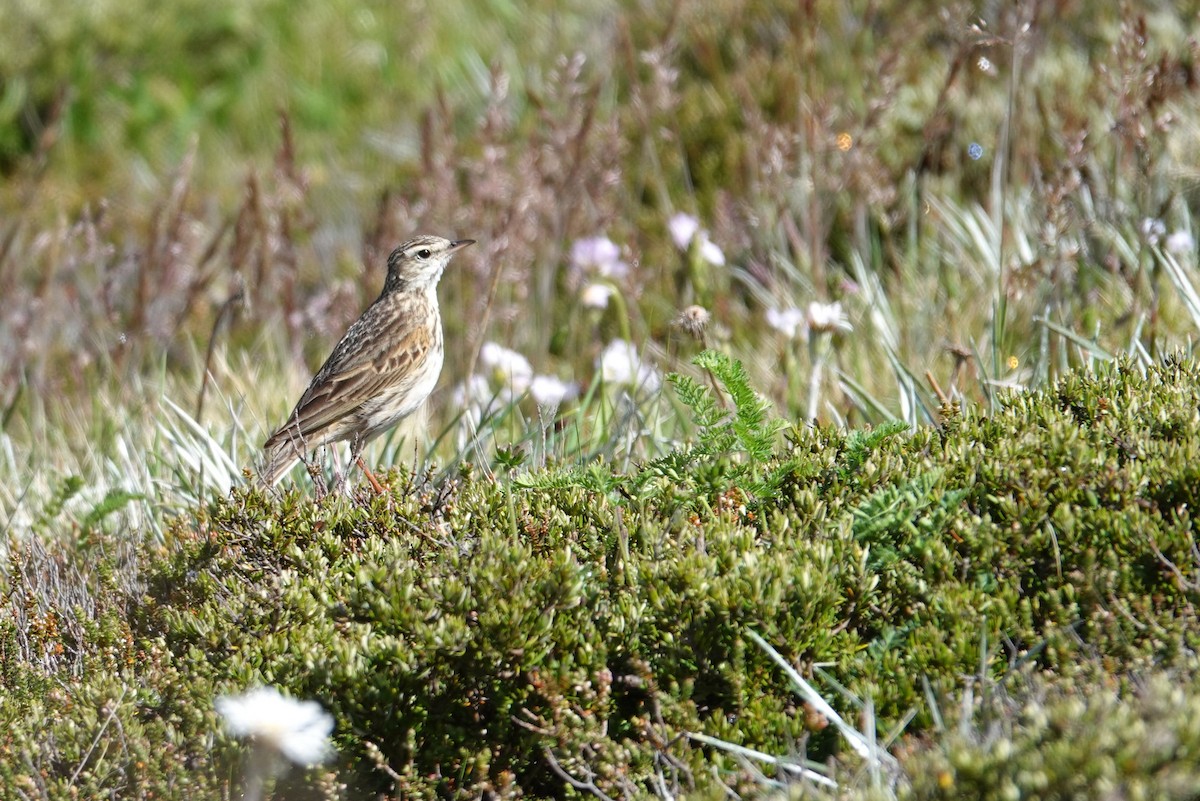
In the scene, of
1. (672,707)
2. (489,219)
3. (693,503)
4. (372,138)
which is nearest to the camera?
(672,707)

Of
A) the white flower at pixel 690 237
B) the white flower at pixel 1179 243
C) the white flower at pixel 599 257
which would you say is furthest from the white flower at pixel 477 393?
the white flower at pixel 1179 243

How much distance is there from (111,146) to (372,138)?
2336 millimetres

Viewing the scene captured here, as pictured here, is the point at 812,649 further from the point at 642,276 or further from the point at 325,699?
the point at 642,276

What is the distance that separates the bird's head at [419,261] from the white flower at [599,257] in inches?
27.6

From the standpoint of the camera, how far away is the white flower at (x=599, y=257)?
640 centimetres

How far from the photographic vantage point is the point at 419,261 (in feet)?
19.6

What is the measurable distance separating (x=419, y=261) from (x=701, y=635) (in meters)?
3.24

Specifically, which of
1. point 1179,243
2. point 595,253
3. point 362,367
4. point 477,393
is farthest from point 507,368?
point 1179,243

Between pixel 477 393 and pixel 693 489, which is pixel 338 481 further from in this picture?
pixel 477 393

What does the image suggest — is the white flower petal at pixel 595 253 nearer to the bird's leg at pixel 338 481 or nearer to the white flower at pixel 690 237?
the white flower at pixel 690 237

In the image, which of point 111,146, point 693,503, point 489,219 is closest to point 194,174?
point 111,146

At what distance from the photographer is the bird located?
202 inches

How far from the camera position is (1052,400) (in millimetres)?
3805

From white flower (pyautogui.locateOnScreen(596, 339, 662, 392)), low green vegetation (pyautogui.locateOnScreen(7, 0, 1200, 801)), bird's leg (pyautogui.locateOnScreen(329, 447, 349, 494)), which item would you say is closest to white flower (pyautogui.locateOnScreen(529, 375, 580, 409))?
low green vegetation (pyautogui.locateOnScreen(7, 0, 1200, 801))
